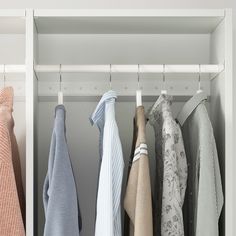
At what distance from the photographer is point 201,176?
152cm

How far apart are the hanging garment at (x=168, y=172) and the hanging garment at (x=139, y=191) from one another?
6cm

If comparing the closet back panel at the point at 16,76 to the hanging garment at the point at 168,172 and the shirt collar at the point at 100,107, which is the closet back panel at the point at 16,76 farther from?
the hanging garment at the point at 168,172

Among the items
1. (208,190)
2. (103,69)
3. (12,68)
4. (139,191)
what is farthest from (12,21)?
(208,190)

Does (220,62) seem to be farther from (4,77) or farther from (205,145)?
(4,77)

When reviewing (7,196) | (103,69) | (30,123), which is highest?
(103,69)

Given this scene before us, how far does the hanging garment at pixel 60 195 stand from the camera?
57.2 inches

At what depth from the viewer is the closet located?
1648mm

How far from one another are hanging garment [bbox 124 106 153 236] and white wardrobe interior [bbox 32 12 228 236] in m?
0.30

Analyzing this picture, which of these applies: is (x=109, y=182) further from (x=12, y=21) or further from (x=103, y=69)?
(x=12, y=21)

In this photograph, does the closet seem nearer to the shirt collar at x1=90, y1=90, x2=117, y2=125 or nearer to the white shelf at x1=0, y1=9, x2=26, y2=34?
the white shelf at x1=0, y1=9, x2=26, y2=34

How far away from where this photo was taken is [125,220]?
64.9 inches

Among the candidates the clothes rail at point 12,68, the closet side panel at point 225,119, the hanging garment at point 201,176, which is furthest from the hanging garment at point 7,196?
the closet side panel at point 225,119

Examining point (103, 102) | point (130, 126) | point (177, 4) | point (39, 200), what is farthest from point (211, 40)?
point (39, 200)

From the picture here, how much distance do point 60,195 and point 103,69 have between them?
44 cm
